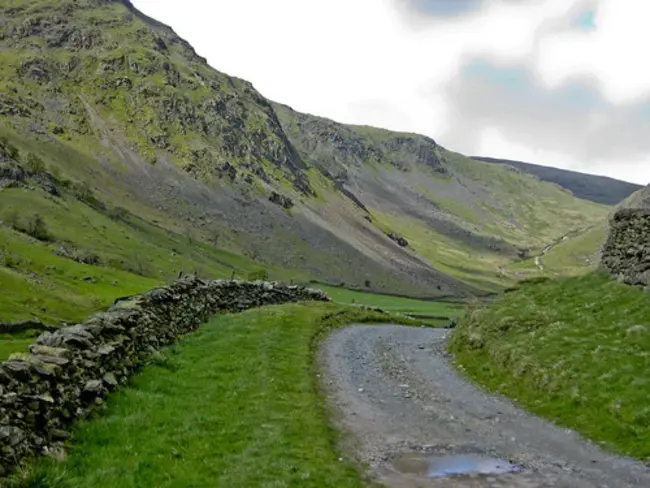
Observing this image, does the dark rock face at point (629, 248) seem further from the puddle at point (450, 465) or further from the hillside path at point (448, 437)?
the puddle at point (450, 465)

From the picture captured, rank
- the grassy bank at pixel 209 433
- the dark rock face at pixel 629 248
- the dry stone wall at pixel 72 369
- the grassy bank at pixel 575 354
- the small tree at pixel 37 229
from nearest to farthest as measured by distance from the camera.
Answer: the grassy bank at pixel 209 433 → the dry stone wall at pixel 72 369 → the grassy bank at pixel 575 354 → the dark rock face at pixel 629 248 → the small tree at pixel 37 229

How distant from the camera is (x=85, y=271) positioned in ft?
374

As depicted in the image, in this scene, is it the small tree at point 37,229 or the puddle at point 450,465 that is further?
the small tree at point 37,229

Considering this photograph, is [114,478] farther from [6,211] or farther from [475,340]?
[6,211]

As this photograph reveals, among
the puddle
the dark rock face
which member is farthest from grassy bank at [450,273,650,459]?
the puddle

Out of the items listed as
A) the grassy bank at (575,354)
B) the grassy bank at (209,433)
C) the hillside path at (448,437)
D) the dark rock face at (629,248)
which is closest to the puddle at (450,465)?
the hillside path at (448,437)

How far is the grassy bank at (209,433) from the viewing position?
13.6 m

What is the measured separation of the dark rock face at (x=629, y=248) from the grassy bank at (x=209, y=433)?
55.7 ft

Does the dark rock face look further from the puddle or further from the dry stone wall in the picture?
the dry stone wall

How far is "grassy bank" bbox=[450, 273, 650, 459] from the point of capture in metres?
19.1

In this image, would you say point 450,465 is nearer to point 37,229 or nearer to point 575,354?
point 575,354

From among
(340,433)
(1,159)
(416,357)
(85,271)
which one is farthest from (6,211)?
(340,433)

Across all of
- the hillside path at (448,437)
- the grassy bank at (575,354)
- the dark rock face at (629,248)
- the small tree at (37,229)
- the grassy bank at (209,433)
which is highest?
the dark rock face at (629,248)

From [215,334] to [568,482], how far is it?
75.6 ft
